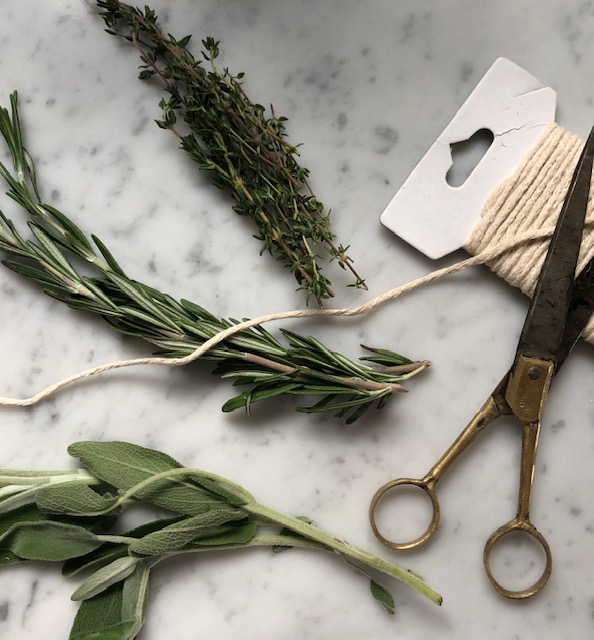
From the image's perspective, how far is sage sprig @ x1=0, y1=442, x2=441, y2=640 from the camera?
1.02m

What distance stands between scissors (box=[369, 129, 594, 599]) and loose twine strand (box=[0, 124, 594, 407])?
0.11 ft

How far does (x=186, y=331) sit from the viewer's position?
1.05m

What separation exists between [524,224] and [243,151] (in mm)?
407

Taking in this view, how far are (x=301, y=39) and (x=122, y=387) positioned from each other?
589 millimetres

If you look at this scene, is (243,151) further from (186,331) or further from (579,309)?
(579,309)

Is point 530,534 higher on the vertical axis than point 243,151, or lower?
lower

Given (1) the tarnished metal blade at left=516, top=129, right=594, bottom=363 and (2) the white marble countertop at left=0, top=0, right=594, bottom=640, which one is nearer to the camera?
(1) the tarnished metal blade at left=516, top=129, right=594, bottom=363

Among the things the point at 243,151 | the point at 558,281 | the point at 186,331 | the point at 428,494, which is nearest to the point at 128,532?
the point at 186,331

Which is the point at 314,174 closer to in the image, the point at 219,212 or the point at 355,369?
the point at 219,212

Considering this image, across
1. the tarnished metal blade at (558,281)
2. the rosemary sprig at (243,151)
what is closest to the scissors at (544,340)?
the tarnished metal blade at (558,281)

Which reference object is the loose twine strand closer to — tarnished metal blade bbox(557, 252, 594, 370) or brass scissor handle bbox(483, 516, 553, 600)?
tarnished metal blade bbox(557, 252, 594, 370)

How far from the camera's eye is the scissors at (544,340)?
3.30 feet

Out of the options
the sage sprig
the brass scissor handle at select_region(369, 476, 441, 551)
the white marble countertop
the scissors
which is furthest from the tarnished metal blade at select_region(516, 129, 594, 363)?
the sage sprig

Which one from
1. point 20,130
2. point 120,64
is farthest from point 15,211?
point 120,64
